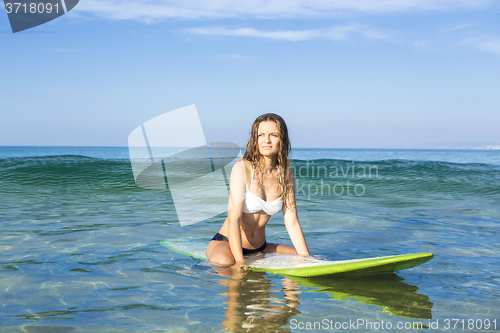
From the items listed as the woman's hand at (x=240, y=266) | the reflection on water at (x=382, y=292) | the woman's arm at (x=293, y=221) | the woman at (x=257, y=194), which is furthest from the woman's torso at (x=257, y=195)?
the reflection on water at (x=382, y=292)

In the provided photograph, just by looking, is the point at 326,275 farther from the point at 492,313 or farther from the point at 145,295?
the point at 145,295

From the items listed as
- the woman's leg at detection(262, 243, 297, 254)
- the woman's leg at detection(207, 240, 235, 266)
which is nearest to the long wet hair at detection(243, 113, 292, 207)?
the woman's leg at detection(262, 243, 297, 254)

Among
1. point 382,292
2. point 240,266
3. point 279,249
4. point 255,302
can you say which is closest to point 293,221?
point 279,249

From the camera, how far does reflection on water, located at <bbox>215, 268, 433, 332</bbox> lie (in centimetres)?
253

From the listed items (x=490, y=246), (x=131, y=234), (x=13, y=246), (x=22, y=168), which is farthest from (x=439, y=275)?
(x=22, y=168)

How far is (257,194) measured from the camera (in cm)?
369

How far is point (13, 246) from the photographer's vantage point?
14.3 ft

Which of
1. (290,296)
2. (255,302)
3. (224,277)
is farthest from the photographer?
(224,277)

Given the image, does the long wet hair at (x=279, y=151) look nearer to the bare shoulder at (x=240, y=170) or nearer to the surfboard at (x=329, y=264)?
the bare shoulder at (x=240, y=170)

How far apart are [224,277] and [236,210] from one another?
593 millimetres

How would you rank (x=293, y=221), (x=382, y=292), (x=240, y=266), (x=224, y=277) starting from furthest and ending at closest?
(x=293, y=221) → (x=240, y=266) → (x=224, y=277) → (x=382, y=292)

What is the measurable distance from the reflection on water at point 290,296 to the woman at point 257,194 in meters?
0.29

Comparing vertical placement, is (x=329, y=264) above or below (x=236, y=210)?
below

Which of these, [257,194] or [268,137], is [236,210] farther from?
[268,137]
